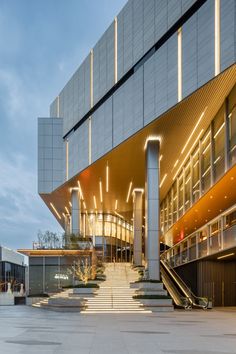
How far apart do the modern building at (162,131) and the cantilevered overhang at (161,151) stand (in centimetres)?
8

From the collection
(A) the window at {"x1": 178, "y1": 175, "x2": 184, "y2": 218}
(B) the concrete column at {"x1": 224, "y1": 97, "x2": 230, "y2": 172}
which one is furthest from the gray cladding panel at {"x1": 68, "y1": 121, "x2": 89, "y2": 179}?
(B) the concrete column at {"x1": 224, "y1": 97, "x2": 230, "y2": 172}

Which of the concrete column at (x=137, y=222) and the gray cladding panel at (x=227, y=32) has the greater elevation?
the gray cladding panel at (x=227, y=32)

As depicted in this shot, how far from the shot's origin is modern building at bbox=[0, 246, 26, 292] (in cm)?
8144

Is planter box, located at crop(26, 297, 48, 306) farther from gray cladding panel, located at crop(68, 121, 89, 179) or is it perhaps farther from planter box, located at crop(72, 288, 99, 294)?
gray cladding panel, located at crop(68, 121, 89, 179)

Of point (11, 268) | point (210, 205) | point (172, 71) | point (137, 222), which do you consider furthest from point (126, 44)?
point (11, 268)

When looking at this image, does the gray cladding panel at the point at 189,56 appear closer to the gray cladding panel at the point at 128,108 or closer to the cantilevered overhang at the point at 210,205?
the cantilevered overhang at the point at 210,205

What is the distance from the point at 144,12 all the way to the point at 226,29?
35.3 feet

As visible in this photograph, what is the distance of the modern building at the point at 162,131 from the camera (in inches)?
1045

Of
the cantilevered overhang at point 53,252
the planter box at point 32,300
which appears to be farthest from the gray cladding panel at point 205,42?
the cantilevered overhang at point 53,252

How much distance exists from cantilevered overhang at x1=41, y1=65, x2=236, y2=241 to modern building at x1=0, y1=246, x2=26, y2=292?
73.7 ft

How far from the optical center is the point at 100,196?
5869 cm

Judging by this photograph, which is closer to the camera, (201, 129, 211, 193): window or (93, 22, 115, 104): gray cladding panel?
(201, 129, 211, 193): window

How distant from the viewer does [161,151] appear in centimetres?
3812

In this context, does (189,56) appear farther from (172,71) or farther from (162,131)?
(162,131)
